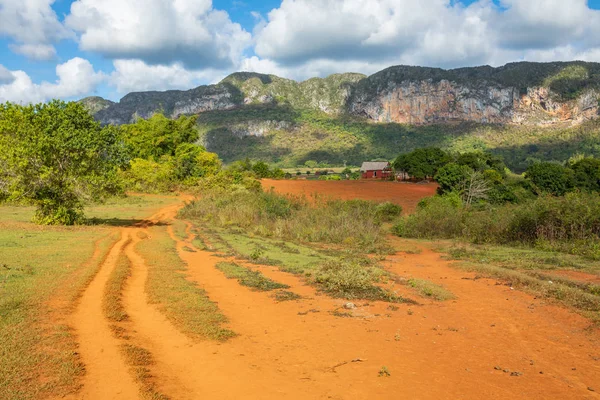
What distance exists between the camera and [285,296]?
9.77m

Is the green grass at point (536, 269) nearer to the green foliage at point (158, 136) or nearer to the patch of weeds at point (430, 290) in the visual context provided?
the patch of weeds at point (430, 290)

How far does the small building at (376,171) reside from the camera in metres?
77.8

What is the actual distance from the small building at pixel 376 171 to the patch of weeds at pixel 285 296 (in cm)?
6753

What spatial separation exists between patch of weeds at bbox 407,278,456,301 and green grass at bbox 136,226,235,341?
500cm

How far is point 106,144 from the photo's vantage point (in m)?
19.8

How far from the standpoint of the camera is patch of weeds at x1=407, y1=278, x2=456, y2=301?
10.3m

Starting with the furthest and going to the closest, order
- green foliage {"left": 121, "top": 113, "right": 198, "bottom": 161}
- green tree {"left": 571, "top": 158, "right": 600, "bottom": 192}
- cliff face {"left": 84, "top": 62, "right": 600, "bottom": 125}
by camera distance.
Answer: cliff face {"left": 84, "top": 62, "right": 600, "bottom": 125} < green foliage {"left": 121, "top": 113, "right": 198, "bottom": 161} < green tree {"left": 571, "top": 158, "right": 600, "bottom": 192}

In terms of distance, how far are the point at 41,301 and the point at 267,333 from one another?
420cm

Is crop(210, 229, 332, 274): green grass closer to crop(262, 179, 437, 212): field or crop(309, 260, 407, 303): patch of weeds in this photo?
crop(309, 260, 407, 303): patch of weeds

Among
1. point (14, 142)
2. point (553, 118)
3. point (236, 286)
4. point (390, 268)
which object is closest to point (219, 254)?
point (236, 286)

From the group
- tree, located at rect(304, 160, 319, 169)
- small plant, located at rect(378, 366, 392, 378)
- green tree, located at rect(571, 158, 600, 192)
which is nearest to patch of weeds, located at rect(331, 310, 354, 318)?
small plant, located at rect(378, 366, 392, 378)

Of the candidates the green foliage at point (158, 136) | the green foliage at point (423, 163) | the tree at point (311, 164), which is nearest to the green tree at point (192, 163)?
the green foliage at point (158, 136)

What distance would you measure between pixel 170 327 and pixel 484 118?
181 meters

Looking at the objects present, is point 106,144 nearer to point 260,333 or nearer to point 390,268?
point 390,268
